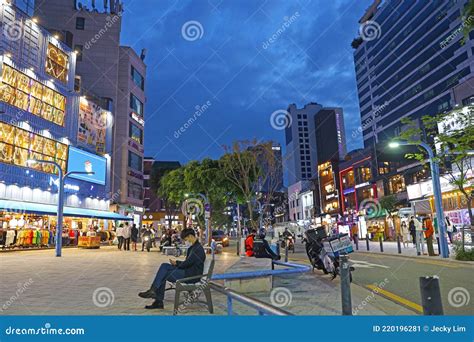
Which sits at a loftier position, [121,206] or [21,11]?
[21,11]

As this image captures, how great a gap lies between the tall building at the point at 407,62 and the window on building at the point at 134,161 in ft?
142

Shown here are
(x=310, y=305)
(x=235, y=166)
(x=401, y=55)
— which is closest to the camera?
(x=310, y=305)

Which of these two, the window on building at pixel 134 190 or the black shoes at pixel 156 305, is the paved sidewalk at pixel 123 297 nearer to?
the black shoes at pixel 156 305

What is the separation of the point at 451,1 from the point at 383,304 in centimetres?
6449

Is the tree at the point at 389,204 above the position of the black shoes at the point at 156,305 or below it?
above

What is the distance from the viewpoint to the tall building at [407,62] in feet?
182

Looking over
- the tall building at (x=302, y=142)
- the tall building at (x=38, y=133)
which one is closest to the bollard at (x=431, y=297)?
the tall building at (x=38, y=133)

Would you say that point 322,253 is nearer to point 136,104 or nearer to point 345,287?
point 345,287

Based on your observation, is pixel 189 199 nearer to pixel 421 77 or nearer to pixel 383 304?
pixel 383 304

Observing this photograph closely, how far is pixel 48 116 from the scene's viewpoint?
2934 centimetres

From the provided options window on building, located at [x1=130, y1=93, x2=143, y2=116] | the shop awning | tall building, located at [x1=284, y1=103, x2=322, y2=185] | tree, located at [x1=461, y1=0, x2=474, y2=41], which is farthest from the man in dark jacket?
tall building, located at [x1=284, y1=103, x2=322, y2=185]

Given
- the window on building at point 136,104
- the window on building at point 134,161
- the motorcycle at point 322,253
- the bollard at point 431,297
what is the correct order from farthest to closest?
the window on building at point 136,104 < the window on building at point 134,161 < the motorcycle at point 322,253 < the bollard at point 431,297

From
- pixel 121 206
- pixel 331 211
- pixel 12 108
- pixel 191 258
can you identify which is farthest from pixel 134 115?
pixel 191 258

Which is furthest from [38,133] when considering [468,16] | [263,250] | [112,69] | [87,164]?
[468,16]
